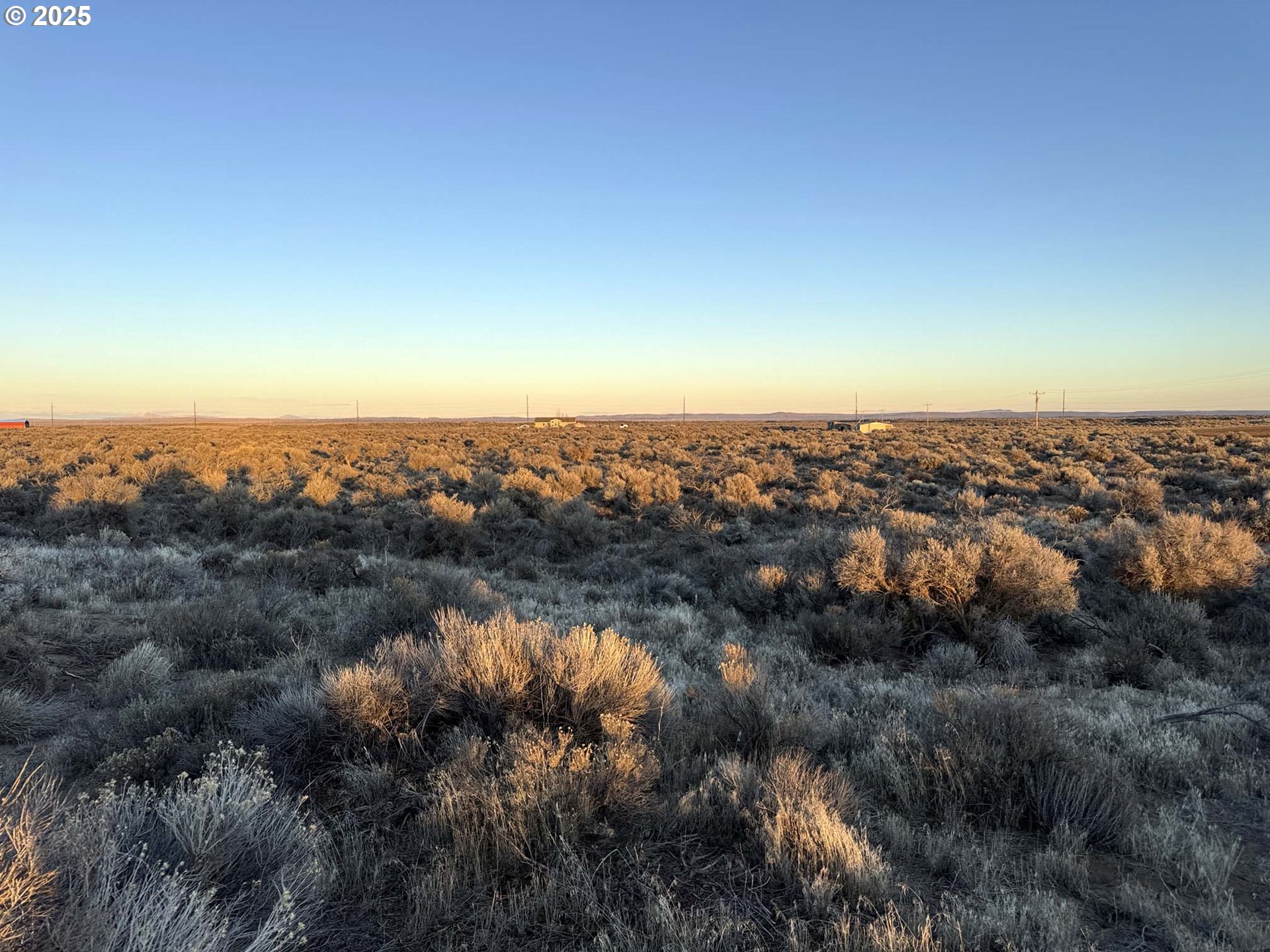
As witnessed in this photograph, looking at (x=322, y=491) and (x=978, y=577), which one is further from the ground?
(x=322, y=491)

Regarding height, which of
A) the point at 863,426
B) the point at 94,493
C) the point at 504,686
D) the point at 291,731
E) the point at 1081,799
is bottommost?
the point at 1081,799

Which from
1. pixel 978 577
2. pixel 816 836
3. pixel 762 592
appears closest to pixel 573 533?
pixel 762 592

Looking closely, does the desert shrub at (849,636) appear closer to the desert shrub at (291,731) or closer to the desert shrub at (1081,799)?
the desert shrub at (1081,799)

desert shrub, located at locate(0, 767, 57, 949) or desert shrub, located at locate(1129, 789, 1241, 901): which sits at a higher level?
desert shrub, located at locate(0, 767, 57, 949)

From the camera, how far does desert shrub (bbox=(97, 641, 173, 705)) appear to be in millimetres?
5457

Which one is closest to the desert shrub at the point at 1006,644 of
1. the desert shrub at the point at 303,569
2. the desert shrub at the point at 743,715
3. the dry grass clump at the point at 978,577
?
the dry grass clump at the point at 978,577

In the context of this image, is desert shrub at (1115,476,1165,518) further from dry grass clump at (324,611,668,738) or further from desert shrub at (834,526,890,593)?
dry grass clump at (324,611,668,738)

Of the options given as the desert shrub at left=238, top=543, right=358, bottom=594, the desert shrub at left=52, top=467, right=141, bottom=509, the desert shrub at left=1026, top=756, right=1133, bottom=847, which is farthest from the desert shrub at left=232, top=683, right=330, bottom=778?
the desert shrub at left=52, top=467, right=141, bottom=509

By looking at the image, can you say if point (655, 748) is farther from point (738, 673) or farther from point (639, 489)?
point (639, 489)

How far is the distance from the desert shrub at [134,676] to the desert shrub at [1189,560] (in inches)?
437

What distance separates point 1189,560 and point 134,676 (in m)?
11.8

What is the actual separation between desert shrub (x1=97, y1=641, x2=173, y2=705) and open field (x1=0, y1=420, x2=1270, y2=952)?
0.10ft

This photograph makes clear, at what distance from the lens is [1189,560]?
27.5 ft

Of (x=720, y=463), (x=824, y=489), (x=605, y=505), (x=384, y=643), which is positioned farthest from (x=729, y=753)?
(x=720, y=463)
